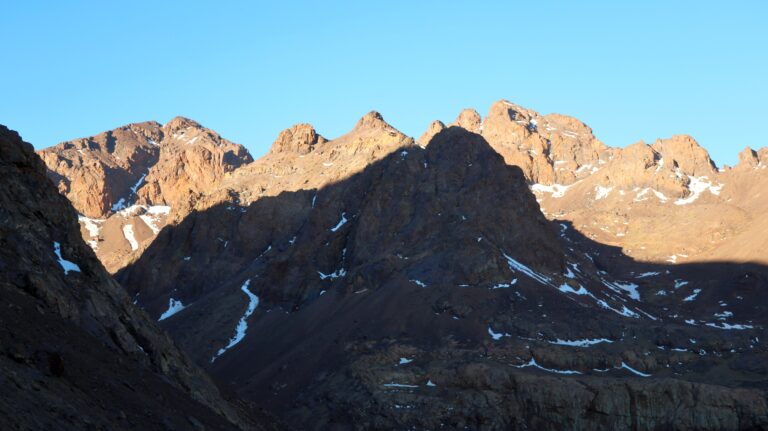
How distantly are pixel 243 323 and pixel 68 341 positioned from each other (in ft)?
347

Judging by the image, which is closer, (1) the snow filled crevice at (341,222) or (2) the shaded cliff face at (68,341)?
(2) the shaded cliff face at (68,341)

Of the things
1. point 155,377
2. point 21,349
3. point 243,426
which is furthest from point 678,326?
point 21,349

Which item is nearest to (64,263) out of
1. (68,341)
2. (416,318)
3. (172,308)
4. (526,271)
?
(68,341)

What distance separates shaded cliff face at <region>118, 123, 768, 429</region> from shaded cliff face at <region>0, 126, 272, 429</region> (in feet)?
135

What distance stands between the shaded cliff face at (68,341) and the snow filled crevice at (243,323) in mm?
72179

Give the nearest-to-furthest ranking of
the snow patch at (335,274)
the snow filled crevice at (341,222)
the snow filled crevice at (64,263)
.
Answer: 1. the snow filled crevice at (64,263)
2. the snow patch at (335,274)
3. the snow filled crevice at (341,222)

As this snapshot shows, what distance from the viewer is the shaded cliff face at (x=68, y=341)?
5191cm

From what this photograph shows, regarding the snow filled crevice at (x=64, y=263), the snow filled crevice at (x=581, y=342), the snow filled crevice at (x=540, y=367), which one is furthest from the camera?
the snow filled crevice at (x=581, y=342)

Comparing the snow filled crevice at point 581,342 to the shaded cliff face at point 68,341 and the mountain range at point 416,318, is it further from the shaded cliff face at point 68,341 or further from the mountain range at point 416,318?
the shaded cliff face at point 68,341

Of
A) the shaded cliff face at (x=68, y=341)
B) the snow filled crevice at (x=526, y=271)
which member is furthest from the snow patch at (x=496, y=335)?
the shaded cliff face at (x=68, y=341)

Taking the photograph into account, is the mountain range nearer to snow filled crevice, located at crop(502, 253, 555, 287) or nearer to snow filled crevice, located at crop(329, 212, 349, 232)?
snow filled crevice, located at crop(329, 212, 349, 232)

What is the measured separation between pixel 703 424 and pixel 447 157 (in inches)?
3254

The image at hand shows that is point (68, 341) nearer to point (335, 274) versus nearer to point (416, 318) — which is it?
point (416, 318)

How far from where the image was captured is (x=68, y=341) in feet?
207
